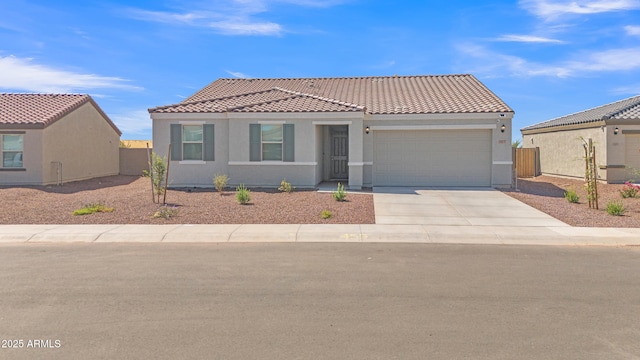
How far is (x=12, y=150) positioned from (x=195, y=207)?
1152 centimetres

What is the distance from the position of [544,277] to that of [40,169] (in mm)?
20564

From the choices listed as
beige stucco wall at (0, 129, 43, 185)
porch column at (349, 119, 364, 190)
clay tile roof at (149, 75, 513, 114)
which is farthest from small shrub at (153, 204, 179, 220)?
beige stucco wall at (0, 129, 43, 185)

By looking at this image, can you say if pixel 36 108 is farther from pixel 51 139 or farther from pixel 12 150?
pixel 12 150

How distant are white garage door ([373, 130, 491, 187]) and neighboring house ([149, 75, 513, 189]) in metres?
0.04

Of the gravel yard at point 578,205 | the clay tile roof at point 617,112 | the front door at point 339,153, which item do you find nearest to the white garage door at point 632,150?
the clay tile roof at point 617,112

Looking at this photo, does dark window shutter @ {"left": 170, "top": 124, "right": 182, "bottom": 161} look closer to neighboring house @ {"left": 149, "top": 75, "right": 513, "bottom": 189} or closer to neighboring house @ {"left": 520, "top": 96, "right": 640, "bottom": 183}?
neighboring house @ {"left": 149, "top": 75, "right": 513, "bottom": 189}

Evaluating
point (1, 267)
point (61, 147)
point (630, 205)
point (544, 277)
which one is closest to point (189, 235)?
point (1, 267)

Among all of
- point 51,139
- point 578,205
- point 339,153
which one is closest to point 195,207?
point 339,153

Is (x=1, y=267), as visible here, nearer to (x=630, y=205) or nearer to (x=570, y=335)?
(x=570, y=335)

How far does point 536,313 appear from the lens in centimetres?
601

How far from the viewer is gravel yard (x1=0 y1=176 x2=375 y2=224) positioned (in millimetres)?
13367

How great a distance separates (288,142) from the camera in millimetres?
19719

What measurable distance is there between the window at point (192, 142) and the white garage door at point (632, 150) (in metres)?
18.2

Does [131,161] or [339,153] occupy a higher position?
[339,153]
